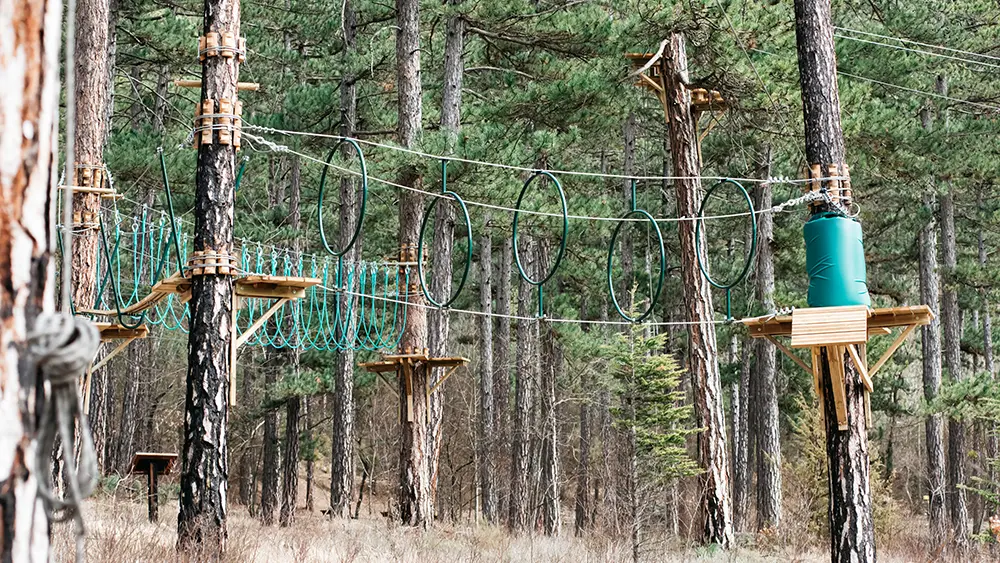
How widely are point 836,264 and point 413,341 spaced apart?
269 inches

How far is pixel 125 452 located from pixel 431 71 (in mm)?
9387

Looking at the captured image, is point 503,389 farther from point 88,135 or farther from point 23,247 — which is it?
point 23,247

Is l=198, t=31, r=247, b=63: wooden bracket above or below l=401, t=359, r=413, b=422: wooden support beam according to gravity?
above

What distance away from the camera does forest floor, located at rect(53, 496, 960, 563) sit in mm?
7160

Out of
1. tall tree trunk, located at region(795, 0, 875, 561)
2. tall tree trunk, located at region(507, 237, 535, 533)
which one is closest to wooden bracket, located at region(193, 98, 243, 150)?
tall tree trunk, located at region(795, 0, 875, 561)

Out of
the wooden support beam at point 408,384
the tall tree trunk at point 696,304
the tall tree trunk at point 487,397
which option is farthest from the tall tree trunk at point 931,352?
the wooden support beam at point 408,384

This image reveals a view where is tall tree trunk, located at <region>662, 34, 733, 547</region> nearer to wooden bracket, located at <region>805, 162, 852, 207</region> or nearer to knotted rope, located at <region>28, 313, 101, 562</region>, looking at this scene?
wooden bracket, located at <region>805, 162, 852, 207</region>

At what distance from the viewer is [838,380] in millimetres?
8680

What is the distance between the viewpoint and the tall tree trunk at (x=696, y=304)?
1288 centimetres

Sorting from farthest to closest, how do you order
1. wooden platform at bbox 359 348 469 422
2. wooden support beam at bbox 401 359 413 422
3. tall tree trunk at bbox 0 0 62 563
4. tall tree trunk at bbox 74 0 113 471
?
wooden support beam at bbox 401 359 413 422 < wooden platform at bbox 359 348 469 422 < tall tree trunk at bbox 74 0 113 471 < tall tree trunk at bbox 0 0 62 563

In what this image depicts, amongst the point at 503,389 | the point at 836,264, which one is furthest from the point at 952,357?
the point at 836,264

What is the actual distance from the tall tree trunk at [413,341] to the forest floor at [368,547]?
1.70ft

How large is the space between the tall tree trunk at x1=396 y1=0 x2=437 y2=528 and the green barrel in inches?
242

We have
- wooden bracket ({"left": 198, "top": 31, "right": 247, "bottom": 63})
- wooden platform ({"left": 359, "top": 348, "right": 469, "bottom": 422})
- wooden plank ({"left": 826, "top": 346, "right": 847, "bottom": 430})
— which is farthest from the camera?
wooden platform ({"left": 359, "top": 348, "right": 469, "bottom": 422})
